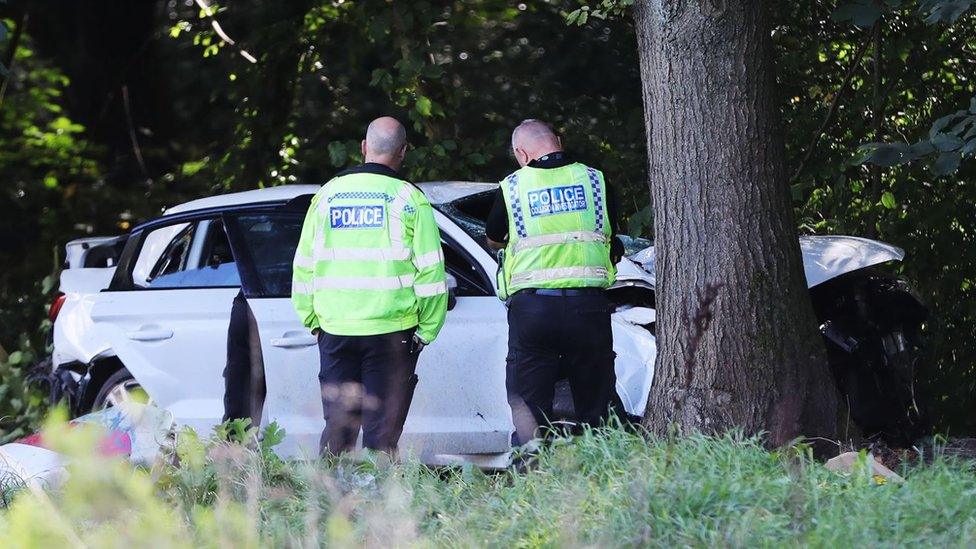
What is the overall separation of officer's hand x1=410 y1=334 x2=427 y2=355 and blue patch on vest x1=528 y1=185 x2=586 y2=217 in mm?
703

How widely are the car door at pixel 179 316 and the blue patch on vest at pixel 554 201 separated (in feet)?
6.10

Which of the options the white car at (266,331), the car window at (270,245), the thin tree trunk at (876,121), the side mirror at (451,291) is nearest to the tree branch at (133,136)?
the white car at (266,331)

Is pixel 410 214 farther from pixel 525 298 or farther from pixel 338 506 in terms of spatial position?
pixel 338 506

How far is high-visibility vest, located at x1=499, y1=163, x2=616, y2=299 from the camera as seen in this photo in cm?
532

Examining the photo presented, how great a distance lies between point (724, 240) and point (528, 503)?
162 centimetres

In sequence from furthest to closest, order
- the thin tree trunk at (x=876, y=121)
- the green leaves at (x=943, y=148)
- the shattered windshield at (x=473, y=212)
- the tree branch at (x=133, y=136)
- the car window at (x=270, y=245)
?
1. the tree branch at (x=133, y=136)
2. the thin tree trunk at (x=876, y=121)
3. the car window at (x=270, y=245)
4. the shattered windshield at (x=473, y=212)
5. the green leaves at (x=943, y=148)

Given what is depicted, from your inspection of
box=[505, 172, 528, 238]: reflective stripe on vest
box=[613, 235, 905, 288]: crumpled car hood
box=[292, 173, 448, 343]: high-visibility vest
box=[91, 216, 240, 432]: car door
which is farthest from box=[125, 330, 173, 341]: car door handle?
box=[613, 235, 905, 288]: crumpled car hood

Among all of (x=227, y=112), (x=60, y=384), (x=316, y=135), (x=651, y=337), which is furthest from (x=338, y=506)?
(x=227, y=112)

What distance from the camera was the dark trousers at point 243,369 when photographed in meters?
6.01

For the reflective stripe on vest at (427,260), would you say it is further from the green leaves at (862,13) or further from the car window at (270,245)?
the green leaves at (862,13)

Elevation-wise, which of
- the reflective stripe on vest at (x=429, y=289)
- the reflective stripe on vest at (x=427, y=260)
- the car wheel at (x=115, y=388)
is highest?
the reflective stripe on vest at (x=427, y=260)

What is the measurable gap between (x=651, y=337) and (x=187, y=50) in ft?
33.1

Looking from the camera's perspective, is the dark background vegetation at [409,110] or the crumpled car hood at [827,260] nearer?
the crumpled car hood at [827,260]

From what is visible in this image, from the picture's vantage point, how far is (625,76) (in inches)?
349
